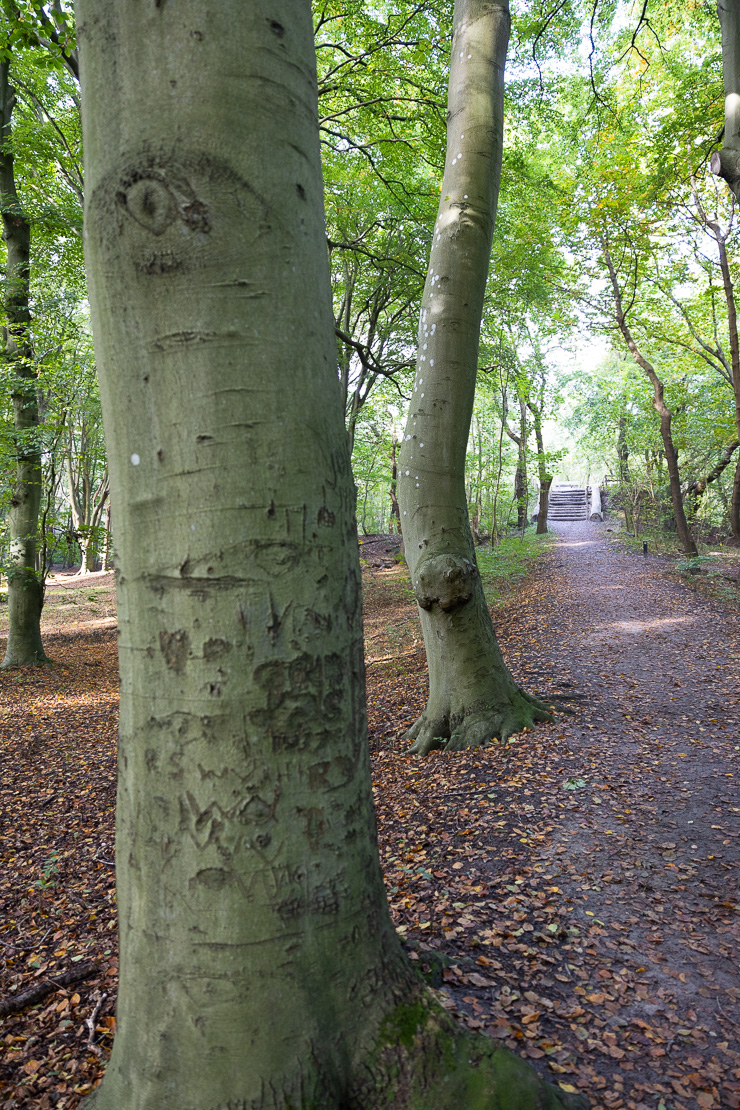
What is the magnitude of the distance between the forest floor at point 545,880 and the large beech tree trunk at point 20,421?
2654mm

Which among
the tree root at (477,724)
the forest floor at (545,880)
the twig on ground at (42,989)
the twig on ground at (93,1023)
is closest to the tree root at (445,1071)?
the forest floor at (545,880)

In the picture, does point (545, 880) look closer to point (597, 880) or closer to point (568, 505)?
point (597, 880)

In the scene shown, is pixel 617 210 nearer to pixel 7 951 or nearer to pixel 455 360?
pixel 455 360

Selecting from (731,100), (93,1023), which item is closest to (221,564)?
(93,1023)

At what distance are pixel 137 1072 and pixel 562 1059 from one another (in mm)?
1283

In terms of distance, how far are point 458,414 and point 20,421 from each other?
7.16 metres

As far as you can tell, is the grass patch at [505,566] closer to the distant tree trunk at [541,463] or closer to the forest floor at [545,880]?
the distant tree trunk at [541,463]

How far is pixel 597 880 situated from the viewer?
2.98 meters

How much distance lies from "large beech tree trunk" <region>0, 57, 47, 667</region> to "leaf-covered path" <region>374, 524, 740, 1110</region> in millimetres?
6228

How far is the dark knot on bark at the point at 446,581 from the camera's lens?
4.88 meters

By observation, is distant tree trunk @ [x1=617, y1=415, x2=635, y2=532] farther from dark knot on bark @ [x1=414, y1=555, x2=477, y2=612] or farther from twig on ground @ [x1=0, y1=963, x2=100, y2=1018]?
twig on ground @ [x1=0, y1=963, x2=100, y2=1018]

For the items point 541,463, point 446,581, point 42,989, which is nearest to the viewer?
point 42,989

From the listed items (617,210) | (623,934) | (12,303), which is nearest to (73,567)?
(12,303)

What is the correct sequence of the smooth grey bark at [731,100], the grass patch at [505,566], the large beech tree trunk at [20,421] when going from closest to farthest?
the smooth grey bark at [731,100] < the large beech tree trunk at [20,421] < the grass patch at [505,566]
